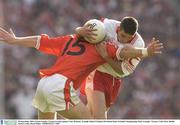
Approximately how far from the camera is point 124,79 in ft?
74.6

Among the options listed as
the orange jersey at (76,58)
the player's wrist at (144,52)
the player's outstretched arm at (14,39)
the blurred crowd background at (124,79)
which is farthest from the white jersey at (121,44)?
the blurred crowd background at (124,79)

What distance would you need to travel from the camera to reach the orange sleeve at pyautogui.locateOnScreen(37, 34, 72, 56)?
13.3 metres

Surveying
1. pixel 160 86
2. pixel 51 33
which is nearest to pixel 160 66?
pixel 160 86

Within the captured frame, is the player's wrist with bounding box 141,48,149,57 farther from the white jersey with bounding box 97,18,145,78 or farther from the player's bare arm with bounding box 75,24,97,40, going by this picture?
the player's bare arm with bounding box 75,24,97,40

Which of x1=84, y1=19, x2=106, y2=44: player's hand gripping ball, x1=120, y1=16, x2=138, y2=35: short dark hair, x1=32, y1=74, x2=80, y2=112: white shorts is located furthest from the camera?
x1=120, y1=16, x2=138, y2=35: short dark hair

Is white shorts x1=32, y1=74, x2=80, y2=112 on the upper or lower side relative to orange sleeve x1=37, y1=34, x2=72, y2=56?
lower

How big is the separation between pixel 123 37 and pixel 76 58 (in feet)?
2.36

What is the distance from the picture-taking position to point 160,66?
23.6 m

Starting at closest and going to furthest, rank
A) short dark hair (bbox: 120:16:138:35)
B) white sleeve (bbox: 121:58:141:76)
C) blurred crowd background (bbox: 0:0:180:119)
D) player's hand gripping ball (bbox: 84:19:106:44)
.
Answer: player's hand gripping ball (bbox: 84:19:106:44) < short dark hair (bbox: 120:16:138:35) < white sleeve (bbox: 121:58:141:76) < blurred crowd background (bbox: 0:0:180:119)

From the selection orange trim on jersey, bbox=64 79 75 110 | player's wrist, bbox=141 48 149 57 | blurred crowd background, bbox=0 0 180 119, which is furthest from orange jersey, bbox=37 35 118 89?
blurred crowd background, bbox=0 0 180 119

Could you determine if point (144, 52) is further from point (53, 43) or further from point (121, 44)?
point (53, 43)

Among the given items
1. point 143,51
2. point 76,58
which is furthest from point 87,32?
point 143,51

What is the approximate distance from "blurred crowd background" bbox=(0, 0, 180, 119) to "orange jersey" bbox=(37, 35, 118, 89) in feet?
25.2

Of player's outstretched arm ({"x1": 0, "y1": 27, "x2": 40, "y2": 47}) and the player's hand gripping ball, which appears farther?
player's outstretched arm ({"x1": 0, "y1": 27, "x2": 40, "y2": 47})
